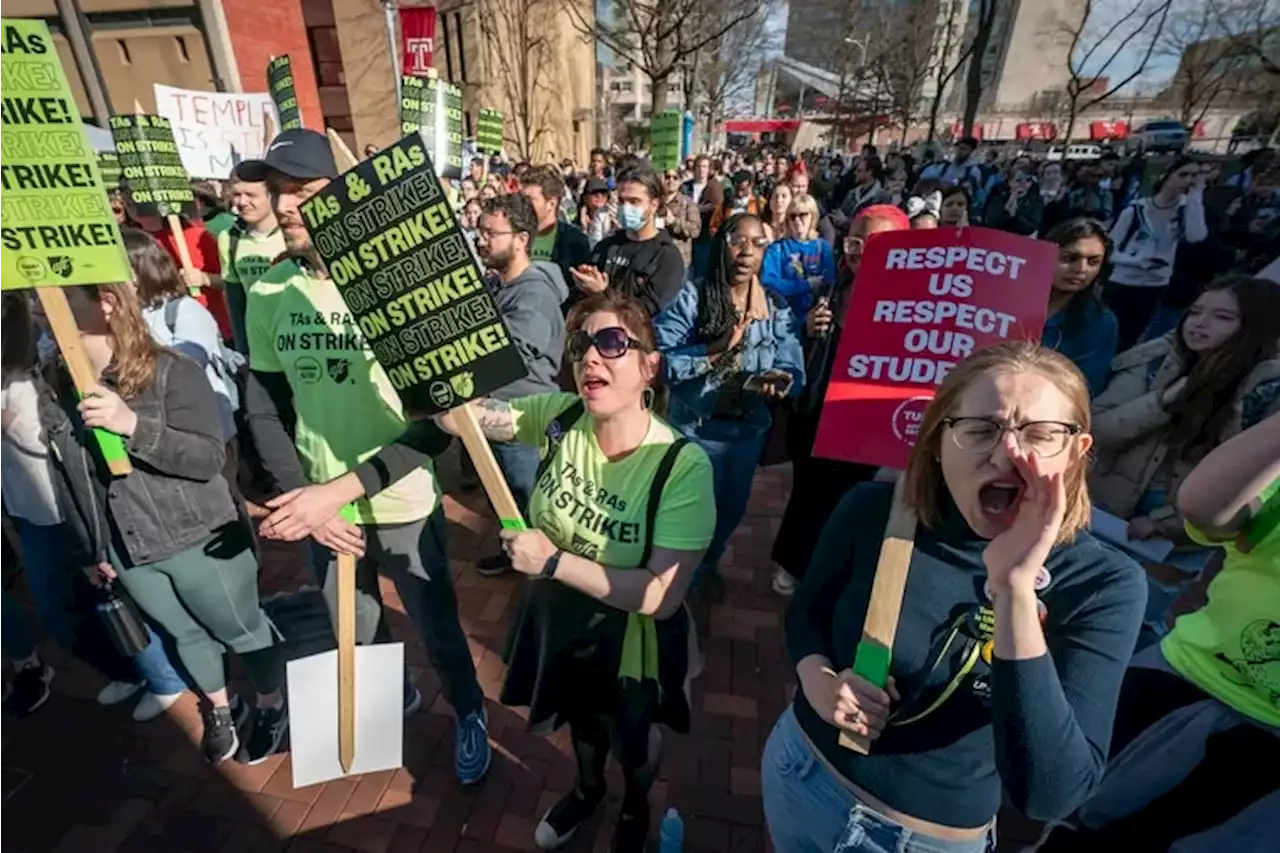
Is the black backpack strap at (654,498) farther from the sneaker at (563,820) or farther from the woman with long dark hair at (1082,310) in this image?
the woman with long dark hair at (1082,310)

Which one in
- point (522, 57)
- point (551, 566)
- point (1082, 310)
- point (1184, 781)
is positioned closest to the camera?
point (1184, 781)

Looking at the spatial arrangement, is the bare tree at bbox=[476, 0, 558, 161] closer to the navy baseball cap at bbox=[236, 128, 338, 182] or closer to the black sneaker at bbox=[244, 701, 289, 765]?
the navy baseball cap at bbox=[236, 128, 338, 182]

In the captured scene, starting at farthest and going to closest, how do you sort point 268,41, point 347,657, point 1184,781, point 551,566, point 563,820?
point 268,41 → point 563,820 → point 347,657 → point 551,566 → point 1184,781

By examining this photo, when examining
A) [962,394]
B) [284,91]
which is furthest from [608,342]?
[284,91]

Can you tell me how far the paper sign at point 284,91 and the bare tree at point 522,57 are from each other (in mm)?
15845

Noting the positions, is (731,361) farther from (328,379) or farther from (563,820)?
(563,820)

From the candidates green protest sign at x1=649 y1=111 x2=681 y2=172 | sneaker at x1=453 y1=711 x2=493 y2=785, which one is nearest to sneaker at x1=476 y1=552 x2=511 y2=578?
sneaker at x1=453 y1=711 x2=493 y2=785

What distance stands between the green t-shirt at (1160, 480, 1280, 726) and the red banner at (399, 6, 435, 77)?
304 inches

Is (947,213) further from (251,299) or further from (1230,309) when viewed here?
(251,299)

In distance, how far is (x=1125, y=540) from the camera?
282 cm

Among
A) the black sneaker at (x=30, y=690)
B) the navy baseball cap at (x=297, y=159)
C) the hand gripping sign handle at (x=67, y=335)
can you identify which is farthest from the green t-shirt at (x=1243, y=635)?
the black sneaker at (x=30, y=690)

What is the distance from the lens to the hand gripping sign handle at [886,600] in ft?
4.52

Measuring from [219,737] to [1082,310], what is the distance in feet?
14.9

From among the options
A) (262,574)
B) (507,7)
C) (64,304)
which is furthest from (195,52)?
(64,304)
